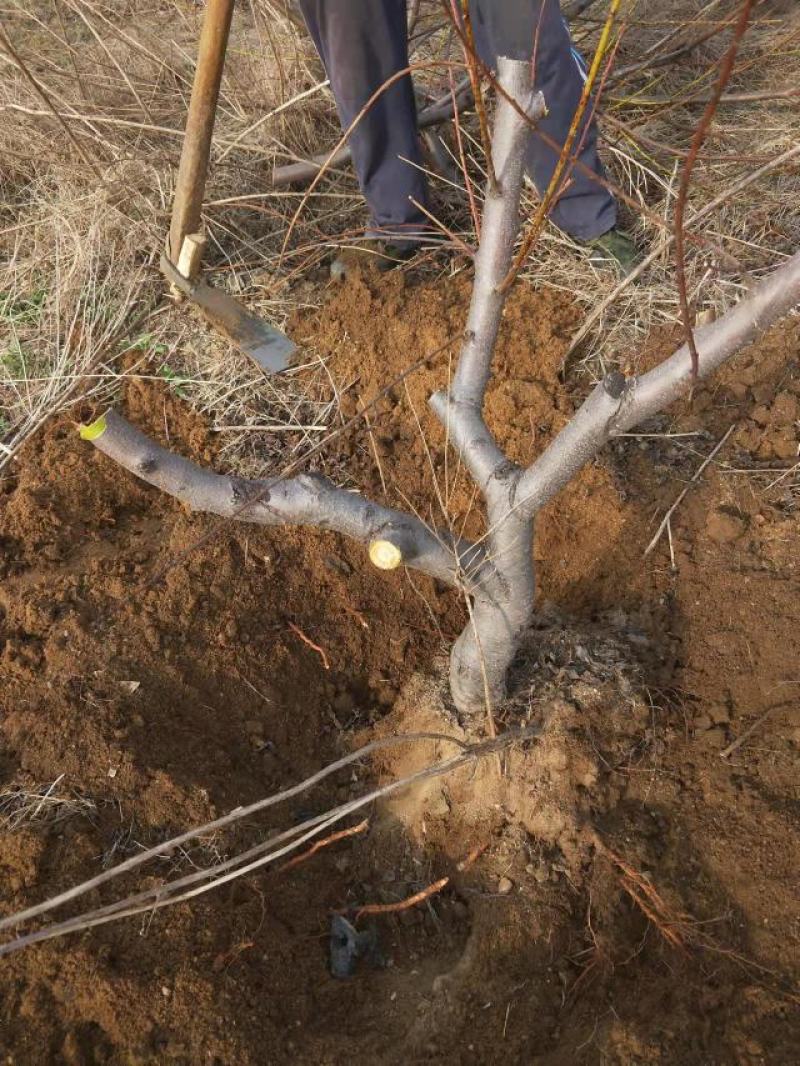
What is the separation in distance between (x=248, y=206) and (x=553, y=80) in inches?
42.6

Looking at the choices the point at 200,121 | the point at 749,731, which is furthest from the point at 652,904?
the point at 200,121

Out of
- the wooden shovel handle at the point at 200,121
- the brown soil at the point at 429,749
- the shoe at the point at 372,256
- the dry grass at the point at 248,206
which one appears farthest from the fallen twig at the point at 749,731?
the wooden shovel handle at the point at 200,121

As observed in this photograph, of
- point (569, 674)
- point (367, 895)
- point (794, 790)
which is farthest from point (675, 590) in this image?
point (367, 895)

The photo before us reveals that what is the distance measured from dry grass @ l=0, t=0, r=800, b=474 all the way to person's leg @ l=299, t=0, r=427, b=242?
0.70 feet

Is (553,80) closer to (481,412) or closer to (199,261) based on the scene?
(199,261)

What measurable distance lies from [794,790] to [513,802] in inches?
23.1

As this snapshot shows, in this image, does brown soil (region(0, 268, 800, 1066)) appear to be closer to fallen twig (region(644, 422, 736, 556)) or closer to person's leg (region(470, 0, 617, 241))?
fallen twig (region(644, 422, 736, 556))

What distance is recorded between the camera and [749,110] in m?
3.07

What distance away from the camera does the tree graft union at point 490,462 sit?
123 centimetres

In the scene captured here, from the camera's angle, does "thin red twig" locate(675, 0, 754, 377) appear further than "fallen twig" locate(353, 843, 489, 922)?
No

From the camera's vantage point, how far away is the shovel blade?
8.52ft

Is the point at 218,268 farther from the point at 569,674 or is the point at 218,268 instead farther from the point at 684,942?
the point at 684,942

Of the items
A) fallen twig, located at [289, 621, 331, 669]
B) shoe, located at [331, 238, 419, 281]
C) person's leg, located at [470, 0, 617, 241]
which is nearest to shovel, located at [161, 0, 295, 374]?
shoe, located at [331, 238, 419, 281]

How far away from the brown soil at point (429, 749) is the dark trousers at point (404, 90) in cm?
39
